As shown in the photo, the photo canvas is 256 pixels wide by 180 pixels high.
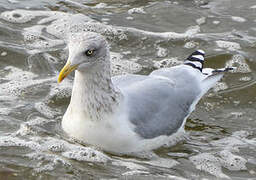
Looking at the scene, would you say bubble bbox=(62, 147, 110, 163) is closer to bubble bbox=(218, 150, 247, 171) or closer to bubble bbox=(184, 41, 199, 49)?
bubble bbox=(218, 150, 247, 171)

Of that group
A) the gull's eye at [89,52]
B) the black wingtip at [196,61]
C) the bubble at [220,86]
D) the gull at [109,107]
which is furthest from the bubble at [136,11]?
the gull's eye at [89,52]

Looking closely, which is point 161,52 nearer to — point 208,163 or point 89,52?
point 208,163

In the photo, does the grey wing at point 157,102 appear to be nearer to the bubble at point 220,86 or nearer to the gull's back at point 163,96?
the gull's back at point 163,96

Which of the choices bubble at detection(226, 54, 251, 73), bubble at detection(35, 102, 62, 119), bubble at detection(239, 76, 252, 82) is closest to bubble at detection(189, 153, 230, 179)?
bubble at detection(35, 102, 62, 119)

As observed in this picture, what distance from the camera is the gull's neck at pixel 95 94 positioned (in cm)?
518

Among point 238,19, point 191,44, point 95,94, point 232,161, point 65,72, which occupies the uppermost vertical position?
point 65,72

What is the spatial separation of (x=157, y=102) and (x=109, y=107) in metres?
0.56

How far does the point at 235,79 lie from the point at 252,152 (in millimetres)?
Result: 1683

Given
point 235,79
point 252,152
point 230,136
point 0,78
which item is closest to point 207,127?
point 230,136

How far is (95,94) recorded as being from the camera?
5.21 m

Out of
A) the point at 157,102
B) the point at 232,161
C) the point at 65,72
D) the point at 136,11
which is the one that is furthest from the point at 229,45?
the point at 65,72

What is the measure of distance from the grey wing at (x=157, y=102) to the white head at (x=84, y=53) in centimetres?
50

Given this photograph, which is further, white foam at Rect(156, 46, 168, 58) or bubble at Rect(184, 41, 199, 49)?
bubble at Rect(184, 41, 199, 49)

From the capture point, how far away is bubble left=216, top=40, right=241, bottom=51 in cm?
768
